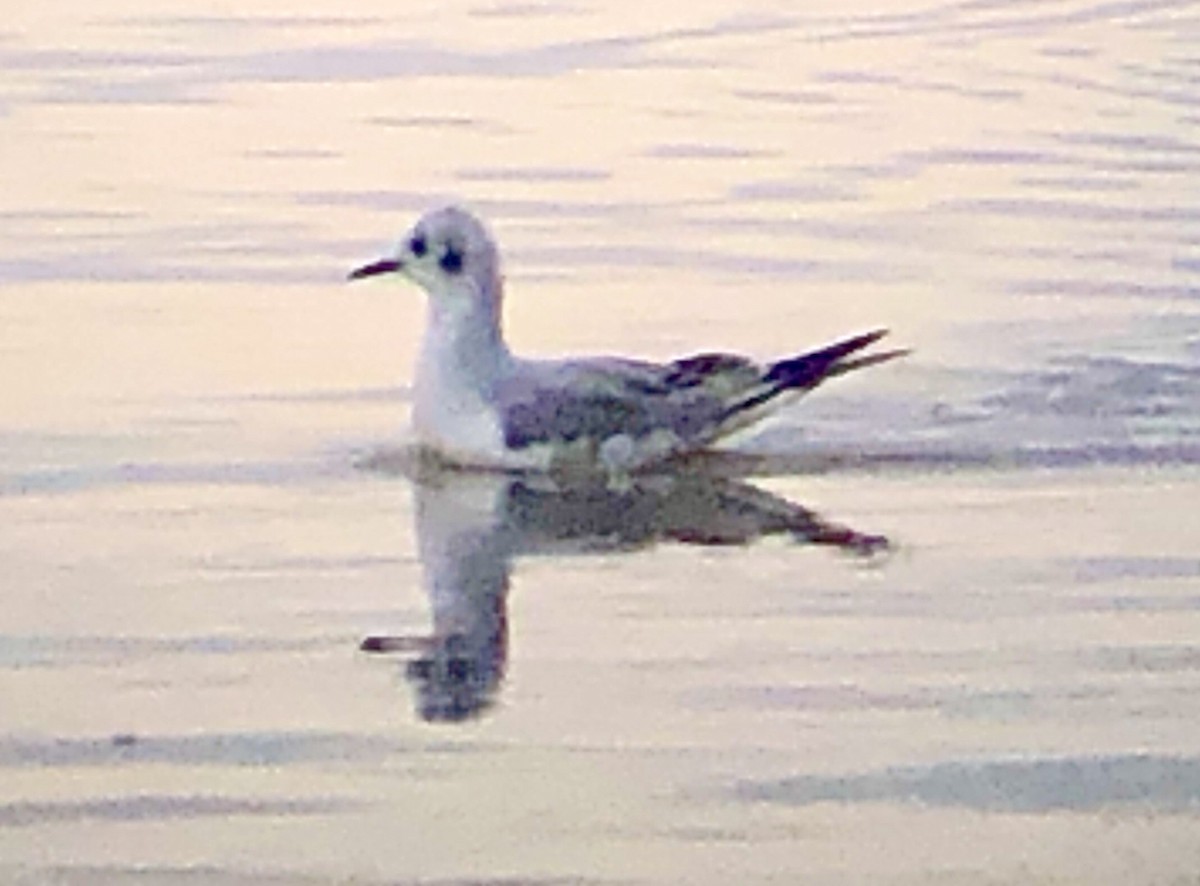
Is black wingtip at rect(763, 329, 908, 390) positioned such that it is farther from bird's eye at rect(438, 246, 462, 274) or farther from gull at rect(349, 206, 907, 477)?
bird's eye at rect(438, 246, 462, 274)

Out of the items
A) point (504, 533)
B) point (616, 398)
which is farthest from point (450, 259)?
point (504, 533)

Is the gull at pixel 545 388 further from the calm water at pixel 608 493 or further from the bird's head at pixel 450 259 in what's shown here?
the calm water at pixel 608 493

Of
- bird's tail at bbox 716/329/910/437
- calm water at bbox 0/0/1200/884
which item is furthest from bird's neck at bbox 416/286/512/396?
bird's tail at bbox 716/329/910/437

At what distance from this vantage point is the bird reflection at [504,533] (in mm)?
9023

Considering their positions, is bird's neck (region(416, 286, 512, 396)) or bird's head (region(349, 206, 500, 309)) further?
bird's head (region(349, 206, 500, 309))

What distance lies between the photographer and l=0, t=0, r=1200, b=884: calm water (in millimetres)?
7957

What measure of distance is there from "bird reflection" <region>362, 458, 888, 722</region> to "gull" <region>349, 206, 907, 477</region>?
11 cm

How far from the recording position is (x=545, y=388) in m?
11.7

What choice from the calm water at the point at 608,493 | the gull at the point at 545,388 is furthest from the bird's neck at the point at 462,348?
the calm water at the point at 608,493

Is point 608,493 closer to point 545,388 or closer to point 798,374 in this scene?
point 545,388

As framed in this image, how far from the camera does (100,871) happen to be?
7.54 metres

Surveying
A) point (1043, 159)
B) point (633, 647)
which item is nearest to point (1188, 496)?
point (633, 647)

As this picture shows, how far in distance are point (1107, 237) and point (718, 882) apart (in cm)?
680

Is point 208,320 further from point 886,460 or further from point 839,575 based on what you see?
point 839,575
